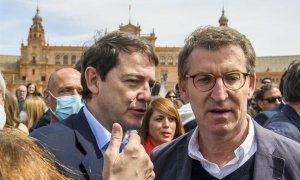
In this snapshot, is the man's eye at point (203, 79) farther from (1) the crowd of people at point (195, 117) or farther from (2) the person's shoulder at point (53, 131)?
(2) the person's shoulder at point (53, 131)

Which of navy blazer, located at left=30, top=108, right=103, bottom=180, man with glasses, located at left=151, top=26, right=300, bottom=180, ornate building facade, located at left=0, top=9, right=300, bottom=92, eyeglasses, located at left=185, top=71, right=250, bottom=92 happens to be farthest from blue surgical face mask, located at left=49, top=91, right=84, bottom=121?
ornate building facade, located at left=0, top=9, right=300, bottom=92

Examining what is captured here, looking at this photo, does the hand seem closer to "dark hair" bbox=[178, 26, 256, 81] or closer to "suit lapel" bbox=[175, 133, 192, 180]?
"suit lapel" bbox=[175, 133, 192, 180]

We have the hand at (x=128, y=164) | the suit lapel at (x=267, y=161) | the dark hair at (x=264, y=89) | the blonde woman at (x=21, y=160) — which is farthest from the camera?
the dark hair at (x=264, y=89)

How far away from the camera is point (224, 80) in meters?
2.28

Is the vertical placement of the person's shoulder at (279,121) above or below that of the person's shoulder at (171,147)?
above

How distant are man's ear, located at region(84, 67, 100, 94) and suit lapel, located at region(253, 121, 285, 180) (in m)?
1.11

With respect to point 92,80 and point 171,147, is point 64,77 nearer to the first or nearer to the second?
point 92,80

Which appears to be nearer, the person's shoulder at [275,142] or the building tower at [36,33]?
the person's shoulder at [275,142]

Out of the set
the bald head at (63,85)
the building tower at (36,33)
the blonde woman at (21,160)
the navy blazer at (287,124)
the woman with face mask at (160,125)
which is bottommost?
the woman with face mask at (160,125)

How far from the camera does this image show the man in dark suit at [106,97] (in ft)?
8.02

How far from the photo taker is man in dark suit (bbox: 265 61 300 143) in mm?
3256

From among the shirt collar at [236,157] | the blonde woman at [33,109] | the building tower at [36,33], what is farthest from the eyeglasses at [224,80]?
the building tower at [36,33]

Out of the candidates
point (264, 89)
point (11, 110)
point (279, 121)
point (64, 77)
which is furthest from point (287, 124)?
point (264, 89)

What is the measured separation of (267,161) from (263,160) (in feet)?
0.07
